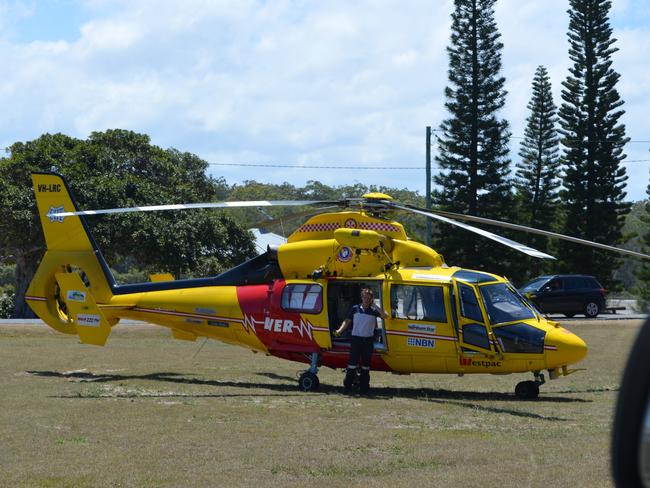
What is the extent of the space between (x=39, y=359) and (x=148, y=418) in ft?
27.0

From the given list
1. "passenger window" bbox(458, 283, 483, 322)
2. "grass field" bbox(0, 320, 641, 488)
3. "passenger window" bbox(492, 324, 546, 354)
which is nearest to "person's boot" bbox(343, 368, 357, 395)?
"grass field" bbox(0, 320, 641, 488)

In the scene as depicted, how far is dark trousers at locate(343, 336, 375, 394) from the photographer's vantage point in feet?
44.6

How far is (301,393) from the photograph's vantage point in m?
13.8

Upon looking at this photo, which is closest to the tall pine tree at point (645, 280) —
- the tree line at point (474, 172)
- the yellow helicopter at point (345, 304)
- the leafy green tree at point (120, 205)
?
the tree line at point (474, 172)

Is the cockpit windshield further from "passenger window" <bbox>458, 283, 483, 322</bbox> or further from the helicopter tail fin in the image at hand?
the helicopter tail fin

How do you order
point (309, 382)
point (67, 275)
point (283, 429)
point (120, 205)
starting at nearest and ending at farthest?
point (283, 429), point (309, 382), point (67, 275), point (120, 205)

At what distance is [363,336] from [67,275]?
19.1 ft

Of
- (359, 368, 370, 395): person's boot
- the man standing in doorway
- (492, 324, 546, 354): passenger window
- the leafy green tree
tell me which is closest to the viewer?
(492, 324, 546, 354): passenger window

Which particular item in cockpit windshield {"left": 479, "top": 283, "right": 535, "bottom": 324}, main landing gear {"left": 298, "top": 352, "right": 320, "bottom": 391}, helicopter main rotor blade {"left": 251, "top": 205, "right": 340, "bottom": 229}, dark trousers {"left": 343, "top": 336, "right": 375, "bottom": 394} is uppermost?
helicopter main rotor blade {"left": 251, "top": 205, "right": 340, "bottom": 229}

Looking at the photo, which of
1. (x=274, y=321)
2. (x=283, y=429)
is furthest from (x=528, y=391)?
(x=283, y=429)

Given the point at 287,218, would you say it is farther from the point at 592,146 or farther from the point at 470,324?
the point at 592,146

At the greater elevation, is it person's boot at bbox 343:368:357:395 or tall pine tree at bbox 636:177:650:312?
tall pine tree at bbox 636:177:650:312

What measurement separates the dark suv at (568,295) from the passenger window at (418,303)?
22626mm

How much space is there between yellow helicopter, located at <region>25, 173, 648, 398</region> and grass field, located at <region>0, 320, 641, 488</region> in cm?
60
